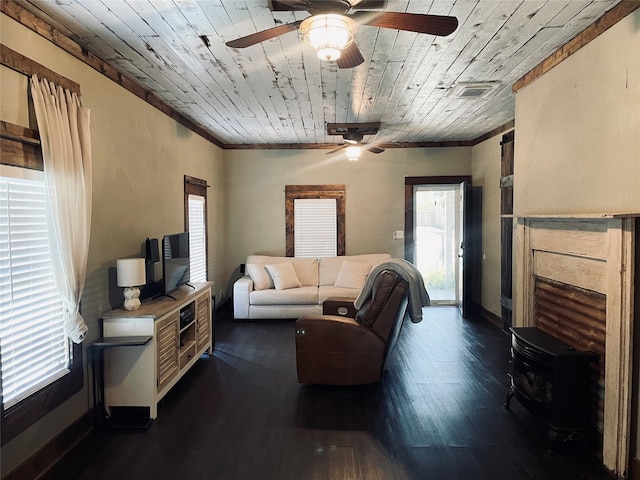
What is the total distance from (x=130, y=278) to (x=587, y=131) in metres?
3.47

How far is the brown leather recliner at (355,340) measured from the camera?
10.6 ft

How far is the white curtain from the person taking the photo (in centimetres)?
227

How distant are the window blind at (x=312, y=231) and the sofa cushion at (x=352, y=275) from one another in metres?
0.66

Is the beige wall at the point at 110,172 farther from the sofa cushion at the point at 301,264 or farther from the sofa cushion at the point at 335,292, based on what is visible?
the sofa cushion at the point at 335,292

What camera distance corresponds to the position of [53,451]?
2373mm

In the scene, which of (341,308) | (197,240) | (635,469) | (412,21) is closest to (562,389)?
(635,469)

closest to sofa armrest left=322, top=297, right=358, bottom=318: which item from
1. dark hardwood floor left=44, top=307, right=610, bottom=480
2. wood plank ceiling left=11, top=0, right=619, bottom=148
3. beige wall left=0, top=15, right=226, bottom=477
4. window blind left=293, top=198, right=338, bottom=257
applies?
dark hardwood floor left=44, top=307, right=610, bottom=480

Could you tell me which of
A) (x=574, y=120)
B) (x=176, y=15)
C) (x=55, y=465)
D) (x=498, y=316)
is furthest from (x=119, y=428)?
(x=498, y=316)

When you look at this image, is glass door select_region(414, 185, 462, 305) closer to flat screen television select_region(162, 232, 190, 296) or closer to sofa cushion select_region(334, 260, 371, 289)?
sofa cushion select_region(334, 260, 371, 289)

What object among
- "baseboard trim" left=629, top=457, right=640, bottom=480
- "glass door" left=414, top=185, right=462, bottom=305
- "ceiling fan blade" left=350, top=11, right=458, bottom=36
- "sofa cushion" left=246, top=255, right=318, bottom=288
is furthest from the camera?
"glass door" left=414, top=185, right=462, bottom=305

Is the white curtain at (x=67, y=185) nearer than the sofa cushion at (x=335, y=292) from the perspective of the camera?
Yes

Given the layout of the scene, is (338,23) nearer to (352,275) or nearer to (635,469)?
(635,469)

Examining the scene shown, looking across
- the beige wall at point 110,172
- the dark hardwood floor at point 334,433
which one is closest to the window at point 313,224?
the beige wall at point 110,172

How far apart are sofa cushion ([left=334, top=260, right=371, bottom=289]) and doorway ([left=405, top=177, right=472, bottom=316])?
102 cm
